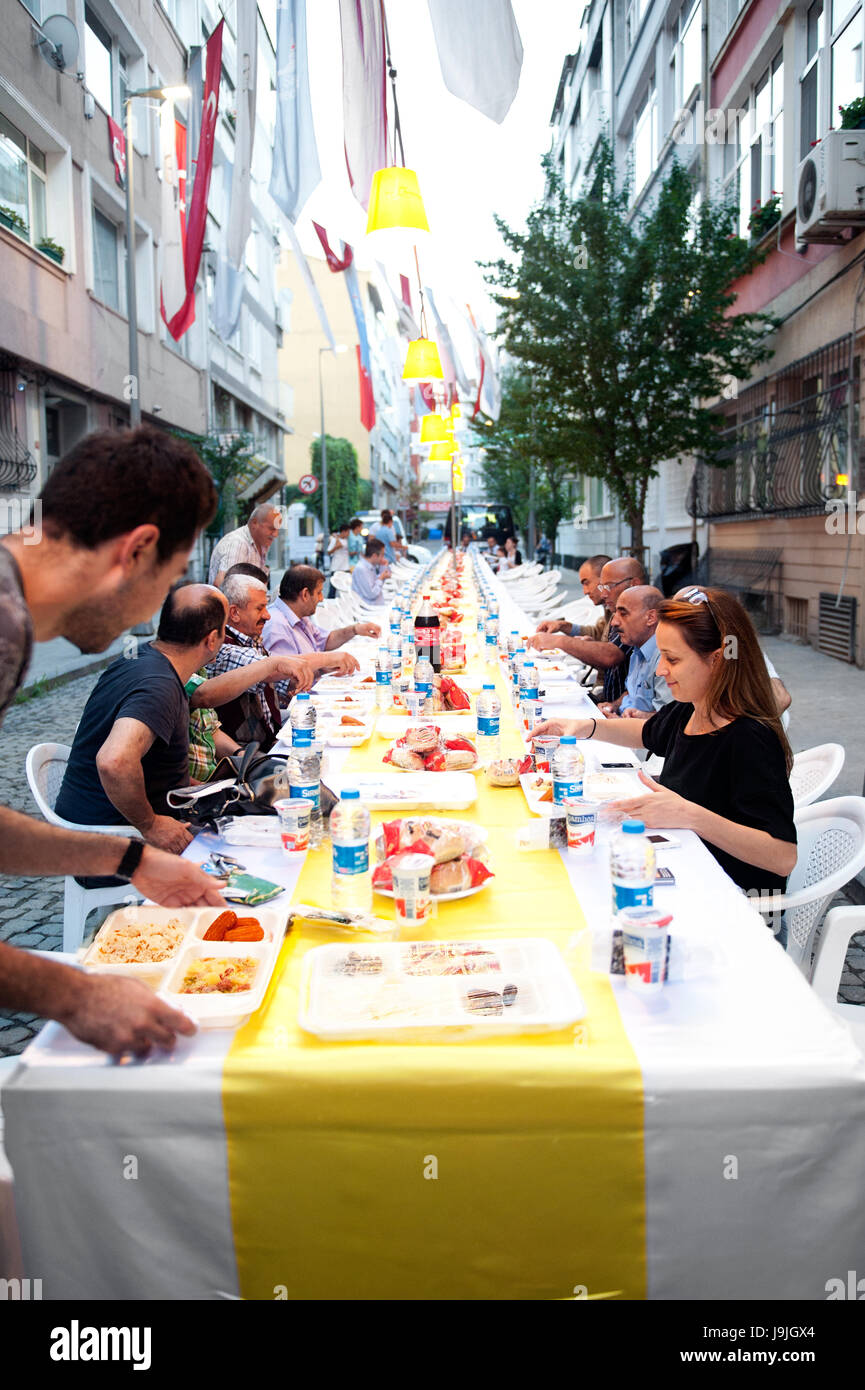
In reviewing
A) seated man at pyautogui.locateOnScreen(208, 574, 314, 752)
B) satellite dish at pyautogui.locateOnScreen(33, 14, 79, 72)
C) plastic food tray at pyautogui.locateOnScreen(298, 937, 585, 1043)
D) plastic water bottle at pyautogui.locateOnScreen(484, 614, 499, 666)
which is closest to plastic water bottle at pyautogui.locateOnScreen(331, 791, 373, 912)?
plastic food tray at pyautogui.locateOnScreen(298, 937, 585, 1043)

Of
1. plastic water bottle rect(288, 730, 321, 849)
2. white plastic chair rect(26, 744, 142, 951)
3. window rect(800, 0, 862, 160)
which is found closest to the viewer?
plastic water bottle rect(288, 730, 321, 849)

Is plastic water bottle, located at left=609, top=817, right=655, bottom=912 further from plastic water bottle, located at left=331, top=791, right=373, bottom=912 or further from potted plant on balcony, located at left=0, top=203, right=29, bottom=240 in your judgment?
potted plant on balcony, located at left=0, top=203, right=29, bottom=240

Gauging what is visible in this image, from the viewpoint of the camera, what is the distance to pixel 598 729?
4.02 m

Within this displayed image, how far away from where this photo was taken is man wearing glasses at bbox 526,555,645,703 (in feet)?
20.3

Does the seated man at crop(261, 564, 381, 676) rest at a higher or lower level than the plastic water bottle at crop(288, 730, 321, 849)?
higher

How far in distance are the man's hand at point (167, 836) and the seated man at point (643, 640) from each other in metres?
2.69

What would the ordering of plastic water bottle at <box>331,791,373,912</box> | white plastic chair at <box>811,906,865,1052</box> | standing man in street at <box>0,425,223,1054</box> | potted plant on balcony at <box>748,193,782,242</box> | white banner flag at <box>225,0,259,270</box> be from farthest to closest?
1. potted plant on balcony at <box>748,193,782,242</box>
2. white banner flag at <box>225,0,259,270</box>
3. white plastic chair at <box>811,906,865,1052</box>
4. plastic water bottle at <box>331,791,373,912</box>
5. standing man in street at <box>0,425,223,1054</box>

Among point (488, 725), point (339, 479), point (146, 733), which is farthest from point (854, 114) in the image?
point (339, 479)

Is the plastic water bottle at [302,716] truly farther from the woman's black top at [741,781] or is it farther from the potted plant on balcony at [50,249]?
the potted plant on balcony at [50,249]

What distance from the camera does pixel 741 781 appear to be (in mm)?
2822

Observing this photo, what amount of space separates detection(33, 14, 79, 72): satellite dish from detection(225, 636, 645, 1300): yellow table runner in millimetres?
16111

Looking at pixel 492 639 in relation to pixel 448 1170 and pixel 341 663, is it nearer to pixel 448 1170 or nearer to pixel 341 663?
pixel 341 663

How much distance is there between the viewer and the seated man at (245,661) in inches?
189

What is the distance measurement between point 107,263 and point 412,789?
18.2 m
